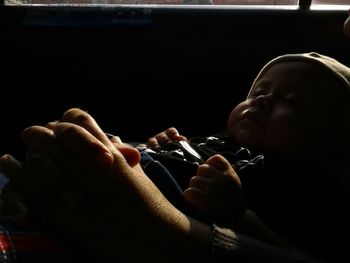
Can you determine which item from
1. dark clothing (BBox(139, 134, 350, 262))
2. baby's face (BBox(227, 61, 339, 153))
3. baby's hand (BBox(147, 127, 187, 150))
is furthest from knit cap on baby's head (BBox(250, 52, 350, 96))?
baby's hand (BBox(147, 127, 187, 150))

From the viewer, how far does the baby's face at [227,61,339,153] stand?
3.59 ft

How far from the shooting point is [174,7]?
5.96 ft

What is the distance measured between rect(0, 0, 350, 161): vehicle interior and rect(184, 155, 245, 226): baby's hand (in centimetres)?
89

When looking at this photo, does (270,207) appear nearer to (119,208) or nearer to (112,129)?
(119,208)

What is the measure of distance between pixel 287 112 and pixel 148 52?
825mm

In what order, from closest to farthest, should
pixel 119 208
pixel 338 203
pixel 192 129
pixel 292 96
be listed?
1. pixel 119 208
2. pixel 338 203
3. pixel 292 96
4. pixel 192 129

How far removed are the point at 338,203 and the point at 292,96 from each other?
0.28 meters

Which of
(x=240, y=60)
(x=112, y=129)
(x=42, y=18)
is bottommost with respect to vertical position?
(x=112, y=129)

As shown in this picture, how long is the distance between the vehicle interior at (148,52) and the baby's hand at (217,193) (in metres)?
0.89

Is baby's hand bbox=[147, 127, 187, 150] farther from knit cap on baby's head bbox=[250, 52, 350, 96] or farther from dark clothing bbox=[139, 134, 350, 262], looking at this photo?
knit cap on baby's head bbox=[250, 52, 350, 96]

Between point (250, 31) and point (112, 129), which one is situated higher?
point (250, 31)

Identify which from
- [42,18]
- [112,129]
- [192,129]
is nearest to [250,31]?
[192,129]

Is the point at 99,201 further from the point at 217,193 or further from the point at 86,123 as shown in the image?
the point at 217,193

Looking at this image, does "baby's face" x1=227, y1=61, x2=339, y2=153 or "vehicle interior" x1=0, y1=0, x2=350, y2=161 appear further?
"vehicle interior" x1=0, y1=0, x2=350, y2=161
